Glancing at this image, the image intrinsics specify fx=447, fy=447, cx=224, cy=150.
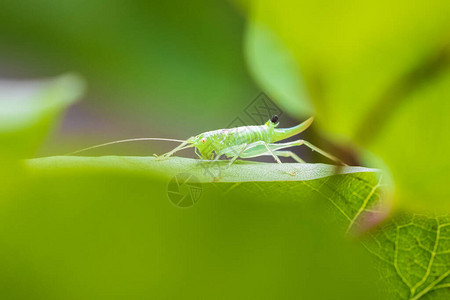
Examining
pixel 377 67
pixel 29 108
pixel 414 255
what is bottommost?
pixel 414 255

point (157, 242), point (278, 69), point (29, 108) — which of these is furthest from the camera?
point (278, 69)

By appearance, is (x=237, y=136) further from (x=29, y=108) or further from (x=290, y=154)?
(x=29, y=108)

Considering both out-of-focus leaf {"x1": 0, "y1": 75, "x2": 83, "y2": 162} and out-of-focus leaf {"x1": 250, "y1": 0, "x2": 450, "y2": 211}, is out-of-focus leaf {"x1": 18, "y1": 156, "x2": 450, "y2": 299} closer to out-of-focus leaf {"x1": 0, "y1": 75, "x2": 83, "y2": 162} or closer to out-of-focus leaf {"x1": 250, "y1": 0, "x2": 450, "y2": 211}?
out-of-focus leaf {"x1": 0, "y1": 75, "x2": 83, "y2": 162}

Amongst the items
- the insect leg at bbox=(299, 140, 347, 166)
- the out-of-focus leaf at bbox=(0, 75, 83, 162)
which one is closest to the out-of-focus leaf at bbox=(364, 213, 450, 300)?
the insect leg at bbox=(299, 140, 347, 166)
